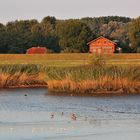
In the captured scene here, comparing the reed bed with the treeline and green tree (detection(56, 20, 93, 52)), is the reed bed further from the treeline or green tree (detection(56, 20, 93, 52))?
green tree (detection(56, 20, 93, 52))

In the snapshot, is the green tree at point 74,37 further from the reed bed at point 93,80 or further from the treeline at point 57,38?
the reed bed at point 93,80

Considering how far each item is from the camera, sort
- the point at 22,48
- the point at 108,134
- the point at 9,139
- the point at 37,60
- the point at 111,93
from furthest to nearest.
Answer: the point at 22,48 → the point at 37,60 → the point at 111,93 → the point at 108,134 → the point at 9,139

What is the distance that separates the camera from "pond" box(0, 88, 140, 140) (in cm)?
2117

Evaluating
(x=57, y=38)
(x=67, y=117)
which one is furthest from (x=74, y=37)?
(x=67, y=117)

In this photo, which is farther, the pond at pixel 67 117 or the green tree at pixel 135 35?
the green tree at pixel 135 35

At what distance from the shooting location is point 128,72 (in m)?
39.2

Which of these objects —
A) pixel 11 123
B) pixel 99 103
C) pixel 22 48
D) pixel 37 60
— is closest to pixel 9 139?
pixel 11 123

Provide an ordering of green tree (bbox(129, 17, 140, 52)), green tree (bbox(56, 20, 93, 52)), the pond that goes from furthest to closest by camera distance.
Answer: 1. green tree (bbox(129, 17, 140, 52))
2. green tree (bbox(56, 20, 93, 52))
3. the pond

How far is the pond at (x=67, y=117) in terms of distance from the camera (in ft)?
69.5

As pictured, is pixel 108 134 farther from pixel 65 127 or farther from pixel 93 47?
pixel 93 47

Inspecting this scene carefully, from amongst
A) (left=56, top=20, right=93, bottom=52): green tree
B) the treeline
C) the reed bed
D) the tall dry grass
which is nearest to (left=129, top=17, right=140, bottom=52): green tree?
the treeline

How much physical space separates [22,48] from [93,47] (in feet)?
41.6

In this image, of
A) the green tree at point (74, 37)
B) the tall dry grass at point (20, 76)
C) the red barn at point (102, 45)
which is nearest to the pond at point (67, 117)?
the tall dry grass at point (20, 76)

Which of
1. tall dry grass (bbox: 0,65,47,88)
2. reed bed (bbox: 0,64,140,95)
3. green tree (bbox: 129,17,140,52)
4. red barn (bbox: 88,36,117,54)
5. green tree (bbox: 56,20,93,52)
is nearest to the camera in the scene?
reed bed (bbox: 0,64,140,95)
